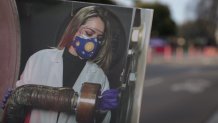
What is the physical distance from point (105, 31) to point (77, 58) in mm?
245

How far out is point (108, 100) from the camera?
11.7 feet

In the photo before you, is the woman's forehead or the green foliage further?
the green foliage

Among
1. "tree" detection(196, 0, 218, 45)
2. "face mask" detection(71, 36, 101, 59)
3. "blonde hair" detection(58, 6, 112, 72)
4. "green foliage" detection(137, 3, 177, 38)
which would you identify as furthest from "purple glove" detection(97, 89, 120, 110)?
"tree" detection(196, 0, 218, 45)

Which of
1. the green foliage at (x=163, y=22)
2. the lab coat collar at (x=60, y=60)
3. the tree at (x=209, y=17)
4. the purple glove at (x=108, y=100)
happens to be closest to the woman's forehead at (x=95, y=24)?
the lab coat collar at (x=60, y=60)

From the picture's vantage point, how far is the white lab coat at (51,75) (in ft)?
11.7

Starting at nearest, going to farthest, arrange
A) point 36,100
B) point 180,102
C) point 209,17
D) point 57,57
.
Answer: point 36,100 < point 57,57 < point 180,102 < point 209,17

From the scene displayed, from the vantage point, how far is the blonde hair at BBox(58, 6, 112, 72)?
3.62 meters

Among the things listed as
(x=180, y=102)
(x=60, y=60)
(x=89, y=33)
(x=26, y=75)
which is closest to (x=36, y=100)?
(x=26, y=75)

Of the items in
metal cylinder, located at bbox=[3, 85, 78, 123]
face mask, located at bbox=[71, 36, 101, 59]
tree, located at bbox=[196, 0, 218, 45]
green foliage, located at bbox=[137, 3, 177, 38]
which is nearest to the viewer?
metal cylinder, located at bbox=[3, 85, 78, 123]

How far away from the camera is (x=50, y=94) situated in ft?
11.6

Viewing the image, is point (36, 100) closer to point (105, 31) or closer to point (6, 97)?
point (6, 97)

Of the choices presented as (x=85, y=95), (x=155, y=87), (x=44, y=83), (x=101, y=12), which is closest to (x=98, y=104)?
(x=85, y=95)

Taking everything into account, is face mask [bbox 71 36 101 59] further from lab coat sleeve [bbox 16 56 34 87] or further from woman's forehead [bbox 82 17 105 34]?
lab coat sleeve [bbox 16 56 34 87]

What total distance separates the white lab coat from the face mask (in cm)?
6
